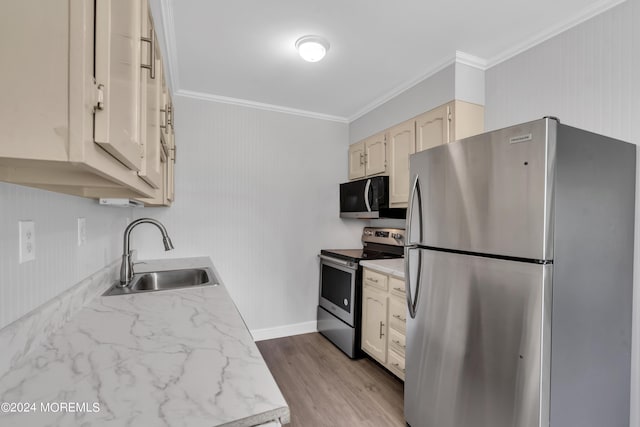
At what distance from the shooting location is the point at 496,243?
1.28 metres

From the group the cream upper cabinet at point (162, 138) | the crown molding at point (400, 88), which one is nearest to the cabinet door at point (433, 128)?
the crown molding at point (400, 88)

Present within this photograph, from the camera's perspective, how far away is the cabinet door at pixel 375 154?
Answer: 110 inches

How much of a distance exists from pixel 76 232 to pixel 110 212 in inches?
26.4

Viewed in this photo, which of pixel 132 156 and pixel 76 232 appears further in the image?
→ pixel 76 232

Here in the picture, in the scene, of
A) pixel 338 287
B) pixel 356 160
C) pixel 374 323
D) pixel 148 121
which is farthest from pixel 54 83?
pixel 356 160

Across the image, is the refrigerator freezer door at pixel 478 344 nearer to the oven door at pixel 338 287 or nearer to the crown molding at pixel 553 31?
the oven door at pixel 338 287

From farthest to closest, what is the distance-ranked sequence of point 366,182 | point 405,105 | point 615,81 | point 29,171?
point 366,182
point 405,105
point 615,81
point 29,171

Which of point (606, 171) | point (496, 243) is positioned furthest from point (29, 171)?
point (606, 171)

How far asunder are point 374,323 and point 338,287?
55 cm

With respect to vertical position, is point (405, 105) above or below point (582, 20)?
below

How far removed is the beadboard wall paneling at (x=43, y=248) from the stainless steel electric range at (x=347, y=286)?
1.89m

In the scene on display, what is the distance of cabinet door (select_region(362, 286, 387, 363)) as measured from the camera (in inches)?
93.1

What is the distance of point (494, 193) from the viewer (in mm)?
1288

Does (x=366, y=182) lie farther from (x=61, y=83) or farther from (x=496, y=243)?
(x=61, y=83)
